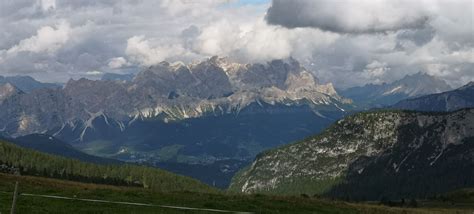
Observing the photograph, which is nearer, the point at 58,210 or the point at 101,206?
the point at 58,210

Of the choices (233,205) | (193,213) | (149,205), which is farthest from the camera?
(233,205)

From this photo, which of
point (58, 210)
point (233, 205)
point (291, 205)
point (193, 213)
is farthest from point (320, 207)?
point (58, 210)

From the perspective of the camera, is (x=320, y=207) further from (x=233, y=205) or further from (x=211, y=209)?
(x=211, y=209)

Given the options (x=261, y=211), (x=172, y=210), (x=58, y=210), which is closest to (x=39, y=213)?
(x=58, y=210)

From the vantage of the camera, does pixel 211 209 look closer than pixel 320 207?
Yes

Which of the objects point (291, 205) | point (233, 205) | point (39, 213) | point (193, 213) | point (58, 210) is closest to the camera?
point (39, 213)

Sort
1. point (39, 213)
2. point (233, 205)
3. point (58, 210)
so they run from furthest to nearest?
point (233, 205) < point (58, 210) < point (39, 213)

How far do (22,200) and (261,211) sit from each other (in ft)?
70.5

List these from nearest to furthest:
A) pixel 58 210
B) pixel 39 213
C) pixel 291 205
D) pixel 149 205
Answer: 1. pixel 39 213
2. pixel 58 210
3. pixel 149 205
4. pixel 291 205

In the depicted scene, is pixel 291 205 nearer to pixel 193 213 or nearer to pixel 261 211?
pixel 261 211

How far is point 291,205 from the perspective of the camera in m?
61.9

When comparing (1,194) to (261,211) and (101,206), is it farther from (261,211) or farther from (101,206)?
(261,211)

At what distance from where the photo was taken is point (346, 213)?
2324 inches

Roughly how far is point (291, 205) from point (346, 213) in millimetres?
6153
